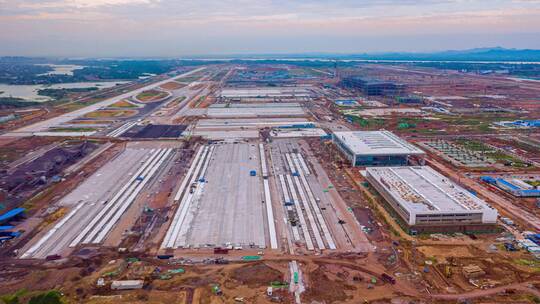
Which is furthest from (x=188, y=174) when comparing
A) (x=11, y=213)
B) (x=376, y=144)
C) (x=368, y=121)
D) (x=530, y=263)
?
(x=368, y=121)

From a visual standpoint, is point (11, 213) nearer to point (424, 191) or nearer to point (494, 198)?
point (424, 191)

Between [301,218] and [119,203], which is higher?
[119,203]

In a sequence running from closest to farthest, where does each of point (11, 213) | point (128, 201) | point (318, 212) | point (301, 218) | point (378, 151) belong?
1. point (11, 213)
2. point (301, 218)
3. point (318, 212)
4. point (128, 201)
5. point (378, 151)

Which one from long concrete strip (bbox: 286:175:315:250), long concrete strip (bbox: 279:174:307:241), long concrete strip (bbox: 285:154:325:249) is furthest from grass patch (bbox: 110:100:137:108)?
long concrete strip (bbox: 286:175:315:250)

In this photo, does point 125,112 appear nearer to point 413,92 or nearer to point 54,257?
point 54,257

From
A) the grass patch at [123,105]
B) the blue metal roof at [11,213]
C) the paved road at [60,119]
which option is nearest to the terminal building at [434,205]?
the blue metal roof at [11,213]

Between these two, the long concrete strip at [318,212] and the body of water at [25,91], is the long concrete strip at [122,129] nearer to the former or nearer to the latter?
the long concrete strip at [318,212]
